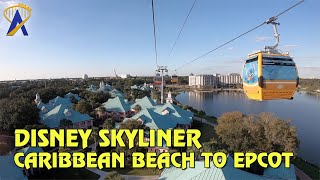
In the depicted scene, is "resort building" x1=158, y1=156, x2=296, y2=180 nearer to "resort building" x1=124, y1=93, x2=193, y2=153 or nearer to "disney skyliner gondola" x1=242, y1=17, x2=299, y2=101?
"resort building" x1=124, y1=93, x2=193, y2=153

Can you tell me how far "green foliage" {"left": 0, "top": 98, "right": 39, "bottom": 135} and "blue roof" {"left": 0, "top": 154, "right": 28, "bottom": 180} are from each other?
1116 cm

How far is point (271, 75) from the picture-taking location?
816cm

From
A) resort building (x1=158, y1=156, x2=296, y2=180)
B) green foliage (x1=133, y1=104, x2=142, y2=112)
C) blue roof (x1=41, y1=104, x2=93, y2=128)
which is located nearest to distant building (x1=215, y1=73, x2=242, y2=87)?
green foliage (x1=133, y1=104, x2=142, y2=112)

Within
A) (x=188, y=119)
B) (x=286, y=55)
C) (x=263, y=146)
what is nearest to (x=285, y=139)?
(x=263, y=146)

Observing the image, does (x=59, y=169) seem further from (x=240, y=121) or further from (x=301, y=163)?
(x=301, y=163)

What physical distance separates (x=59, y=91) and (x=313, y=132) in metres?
50.3

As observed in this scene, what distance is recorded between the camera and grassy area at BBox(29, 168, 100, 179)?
2066 centimetres

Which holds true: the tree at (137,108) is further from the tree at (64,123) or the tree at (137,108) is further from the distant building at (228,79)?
the distant building at (228,79)

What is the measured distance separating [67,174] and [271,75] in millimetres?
18203

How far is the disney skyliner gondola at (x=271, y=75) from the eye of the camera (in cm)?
804

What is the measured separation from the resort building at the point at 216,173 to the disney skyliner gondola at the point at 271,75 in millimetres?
8471

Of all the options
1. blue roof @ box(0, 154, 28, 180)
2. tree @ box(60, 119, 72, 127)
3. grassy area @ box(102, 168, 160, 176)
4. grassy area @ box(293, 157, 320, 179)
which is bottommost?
grassy area @ box(293, 157, 320, 179)

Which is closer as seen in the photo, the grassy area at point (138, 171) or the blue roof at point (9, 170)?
the blue roof at point (9, 170)

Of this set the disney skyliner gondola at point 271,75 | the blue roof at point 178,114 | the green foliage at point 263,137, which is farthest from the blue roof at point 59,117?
the disney skyliner gondola at point 271,75
